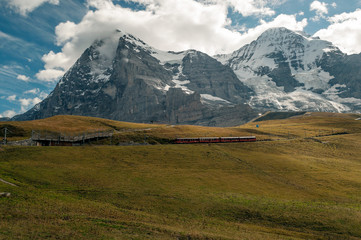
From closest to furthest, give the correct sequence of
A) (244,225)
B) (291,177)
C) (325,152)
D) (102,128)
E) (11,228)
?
(11,228)
(244,225)
(291,177)
(325,152)
(102,128)

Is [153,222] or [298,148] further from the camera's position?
[298,148]

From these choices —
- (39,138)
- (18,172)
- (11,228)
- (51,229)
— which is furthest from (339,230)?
(39,138)

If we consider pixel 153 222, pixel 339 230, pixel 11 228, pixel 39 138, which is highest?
pixel 39 138

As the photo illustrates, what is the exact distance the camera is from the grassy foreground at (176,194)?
31.3 meters

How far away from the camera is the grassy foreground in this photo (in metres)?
31.3

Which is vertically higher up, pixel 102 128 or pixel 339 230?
pixel 102 128

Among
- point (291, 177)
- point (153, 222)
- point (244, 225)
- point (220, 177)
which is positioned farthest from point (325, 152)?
point (153, 222)

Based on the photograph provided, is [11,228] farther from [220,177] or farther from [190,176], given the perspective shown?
[220,177]

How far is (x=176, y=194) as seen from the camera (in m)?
50.8

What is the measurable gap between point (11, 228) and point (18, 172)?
3290 cm

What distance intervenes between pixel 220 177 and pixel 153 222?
36442mm

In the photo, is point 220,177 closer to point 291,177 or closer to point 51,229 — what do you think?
point 291,177

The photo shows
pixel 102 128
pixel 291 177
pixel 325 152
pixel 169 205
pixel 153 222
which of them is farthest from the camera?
pixel 102 128

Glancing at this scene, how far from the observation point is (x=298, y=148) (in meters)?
113
